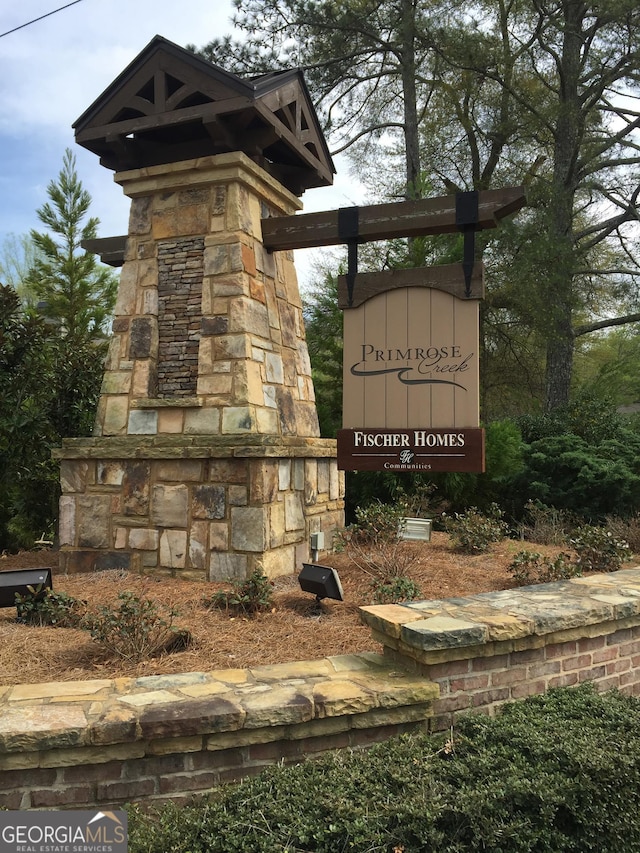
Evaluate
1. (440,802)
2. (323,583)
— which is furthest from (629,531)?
(440,802)

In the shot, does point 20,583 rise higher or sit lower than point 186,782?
higher

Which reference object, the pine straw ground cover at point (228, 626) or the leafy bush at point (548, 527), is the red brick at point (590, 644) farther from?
the leafy bush at point (548, 527)

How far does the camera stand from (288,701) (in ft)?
8.79

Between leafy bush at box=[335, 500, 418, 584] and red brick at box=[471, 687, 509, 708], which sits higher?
leafy bush at box=[335, 500, 418, 584]

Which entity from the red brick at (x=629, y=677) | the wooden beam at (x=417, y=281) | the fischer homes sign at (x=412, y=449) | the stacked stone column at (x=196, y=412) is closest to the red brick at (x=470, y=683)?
the red brick at (x=629, y=677)

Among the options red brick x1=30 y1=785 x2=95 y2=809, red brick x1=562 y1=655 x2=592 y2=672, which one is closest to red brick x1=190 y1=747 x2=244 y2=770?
red brick x1=30 y1=785 x2=95 y2=809

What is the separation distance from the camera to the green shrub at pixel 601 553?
217 inches

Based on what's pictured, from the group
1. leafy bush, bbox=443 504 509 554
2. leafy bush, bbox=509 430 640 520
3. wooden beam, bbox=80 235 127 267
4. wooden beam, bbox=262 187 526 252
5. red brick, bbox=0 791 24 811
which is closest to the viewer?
red brick, bbox=0 791 24 811

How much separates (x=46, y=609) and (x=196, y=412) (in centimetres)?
204

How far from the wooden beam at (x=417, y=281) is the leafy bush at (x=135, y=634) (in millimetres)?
2978

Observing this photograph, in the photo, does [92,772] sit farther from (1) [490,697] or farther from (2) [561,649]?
(2) [561,649]

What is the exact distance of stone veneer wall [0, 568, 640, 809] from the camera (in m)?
2.48

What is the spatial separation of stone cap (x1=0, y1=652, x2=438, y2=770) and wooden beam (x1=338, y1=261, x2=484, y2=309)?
121 inches

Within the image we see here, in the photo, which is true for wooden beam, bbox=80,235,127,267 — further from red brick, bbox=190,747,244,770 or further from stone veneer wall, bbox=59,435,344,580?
red brick, bbox=190,747,244,770
